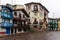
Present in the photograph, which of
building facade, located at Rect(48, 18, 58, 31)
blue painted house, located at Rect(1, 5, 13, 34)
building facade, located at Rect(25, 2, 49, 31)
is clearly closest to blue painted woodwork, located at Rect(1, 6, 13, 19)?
blue painted house, located at Rect(1, 5, 13, 34)

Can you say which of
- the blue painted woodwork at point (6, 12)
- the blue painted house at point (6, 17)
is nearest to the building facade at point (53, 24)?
the blue painted house at point (6, 17)

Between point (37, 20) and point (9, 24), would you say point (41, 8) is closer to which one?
point (37, 20)

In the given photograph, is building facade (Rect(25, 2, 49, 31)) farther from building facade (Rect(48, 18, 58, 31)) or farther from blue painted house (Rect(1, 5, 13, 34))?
blue painted house (Rect(1, 5, 13, 34))

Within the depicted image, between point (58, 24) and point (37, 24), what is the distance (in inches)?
782

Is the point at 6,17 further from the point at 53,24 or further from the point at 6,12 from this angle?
the point at 53,24

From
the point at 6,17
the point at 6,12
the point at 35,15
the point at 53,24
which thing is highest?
the point at 6,12

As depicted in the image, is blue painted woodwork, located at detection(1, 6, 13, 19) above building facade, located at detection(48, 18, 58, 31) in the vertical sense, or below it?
above

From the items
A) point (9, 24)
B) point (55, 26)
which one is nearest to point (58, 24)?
point (55, 26)

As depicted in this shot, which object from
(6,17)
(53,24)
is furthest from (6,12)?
(53,24)

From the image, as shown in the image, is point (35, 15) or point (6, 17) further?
point (35, 15)

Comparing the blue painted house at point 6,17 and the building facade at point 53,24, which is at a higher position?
the blue painted house at point 6,17

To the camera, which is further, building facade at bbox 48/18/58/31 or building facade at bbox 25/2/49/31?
building facade at bbox 48/18/58/31

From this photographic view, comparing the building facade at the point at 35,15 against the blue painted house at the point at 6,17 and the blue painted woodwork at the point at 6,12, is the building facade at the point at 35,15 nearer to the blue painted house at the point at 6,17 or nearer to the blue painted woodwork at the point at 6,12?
the blue painted house at the point at 6,17

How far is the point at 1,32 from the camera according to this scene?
33.5m
